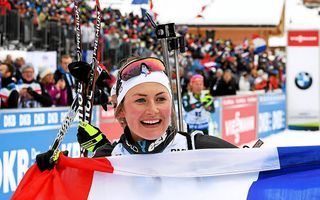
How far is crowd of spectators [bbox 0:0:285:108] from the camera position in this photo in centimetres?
892

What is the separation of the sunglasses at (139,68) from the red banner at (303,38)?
51.2 ft

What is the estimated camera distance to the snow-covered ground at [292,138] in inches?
557

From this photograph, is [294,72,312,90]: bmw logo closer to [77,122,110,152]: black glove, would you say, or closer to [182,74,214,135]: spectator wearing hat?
[182,74,214,135]: spectator wearing hat

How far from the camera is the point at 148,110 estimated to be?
2799 millimetres

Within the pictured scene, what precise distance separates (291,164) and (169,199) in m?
0.55

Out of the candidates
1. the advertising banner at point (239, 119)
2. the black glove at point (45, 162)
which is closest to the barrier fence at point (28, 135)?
the black glove at point (45, 162)

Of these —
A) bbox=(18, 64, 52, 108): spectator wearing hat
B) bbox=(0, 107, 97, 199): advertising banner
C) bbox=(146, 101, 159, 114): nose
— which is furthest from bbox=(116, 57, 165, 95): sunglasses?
bbox=(18, 64, 52, 108): spectator wearing hat

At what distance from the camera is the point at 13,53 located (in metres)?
10.5

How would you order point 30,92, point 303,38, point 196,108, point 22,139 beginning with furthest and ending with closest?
1. point 303,38
2. point 196,108
3. point 30,92
4. point 22,139

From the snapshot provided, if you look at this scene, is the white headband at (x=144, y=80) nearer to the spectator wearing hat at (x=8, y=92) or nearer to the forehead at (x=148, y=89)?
the forehead at (x=148, y=89)

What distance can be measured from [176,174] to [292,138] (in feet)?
42.8

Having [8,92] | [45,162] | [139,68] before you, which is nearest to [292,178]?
[139,68]

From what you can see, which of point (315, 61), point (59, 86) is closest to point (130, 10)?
point (59, 86)

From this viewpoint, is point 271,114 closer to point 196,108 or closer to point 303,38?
point 303,38
